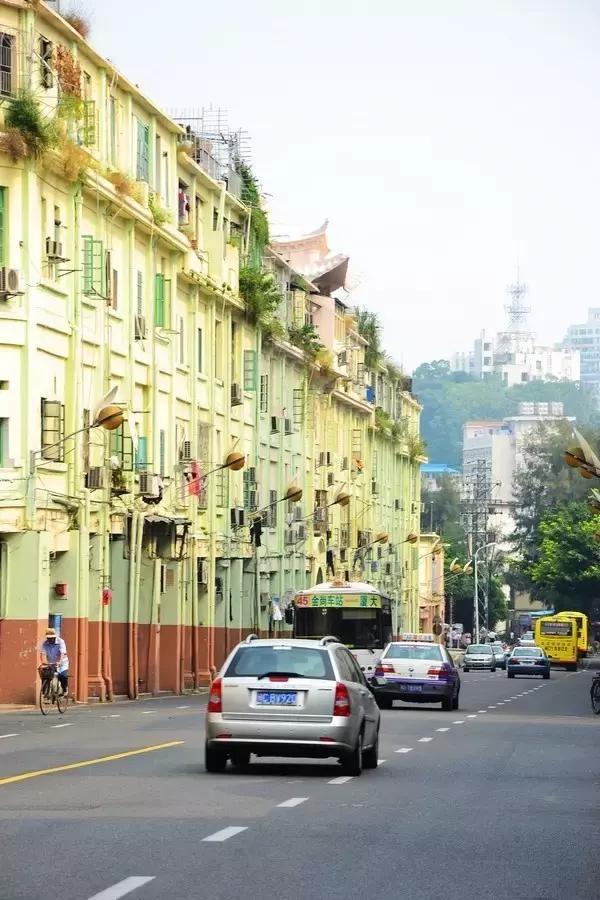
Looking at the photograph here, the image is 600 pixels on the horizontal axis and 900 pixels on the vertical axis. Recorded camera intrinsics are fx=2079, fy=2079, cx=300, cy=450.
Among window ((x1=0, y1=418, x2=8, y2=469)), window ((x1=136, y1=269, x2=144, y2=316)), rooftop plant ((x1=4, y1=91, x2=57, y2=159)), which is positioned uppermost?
rooftop plant ((x1=4, y1=91, x2=57, y2=159))

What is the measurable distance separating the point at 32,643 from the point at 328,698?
21.8 metres

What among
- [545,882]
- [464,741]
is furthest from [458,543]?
[545,882]

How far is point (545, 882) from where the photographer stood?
12.7 m

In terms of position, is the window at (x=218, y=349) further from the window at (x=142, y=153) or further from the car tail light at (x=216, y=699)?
the car tail light at (x=216, y=699)

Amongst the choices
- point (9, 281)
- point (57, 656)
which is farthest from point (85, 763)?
point (9, 281)

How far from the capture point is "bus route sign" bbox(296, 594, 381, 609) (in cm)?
5462

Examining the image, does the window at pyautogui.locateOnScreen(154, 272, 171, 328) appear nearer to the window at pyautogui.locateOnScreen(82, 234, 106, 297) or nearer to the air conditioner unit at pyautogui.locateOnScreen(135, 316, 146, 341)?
the air conditioner unit at pyautogui.locateOnScreen(135, 316, 146, 341)

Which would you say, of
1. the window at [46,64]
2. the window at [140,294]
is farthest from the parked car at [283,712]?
the window at [140,294]

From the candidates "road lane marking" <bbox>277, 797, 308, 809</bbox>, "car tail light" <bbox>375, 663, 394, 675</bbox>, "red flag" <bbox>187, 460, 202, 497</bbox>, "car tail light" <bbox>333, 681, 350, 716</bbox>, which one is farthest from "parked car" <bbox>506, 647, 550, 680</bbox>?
"road lane marking" <bbox>277, 797, 308, 809</bbox>

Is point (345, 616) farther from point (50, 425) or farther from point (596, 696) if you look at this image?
point (50, 425)

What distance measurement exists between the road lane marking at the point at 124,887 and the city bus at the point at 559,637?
322 ft

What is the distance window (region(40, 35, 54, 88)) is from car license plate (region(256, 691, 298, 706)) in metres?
25.4

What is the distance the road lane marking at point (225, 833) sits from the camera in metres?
14.5

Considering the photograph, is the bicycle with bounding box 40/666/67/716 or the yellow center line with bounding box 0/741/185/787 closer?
the yellow center line with bounding box 0/741/185/787
